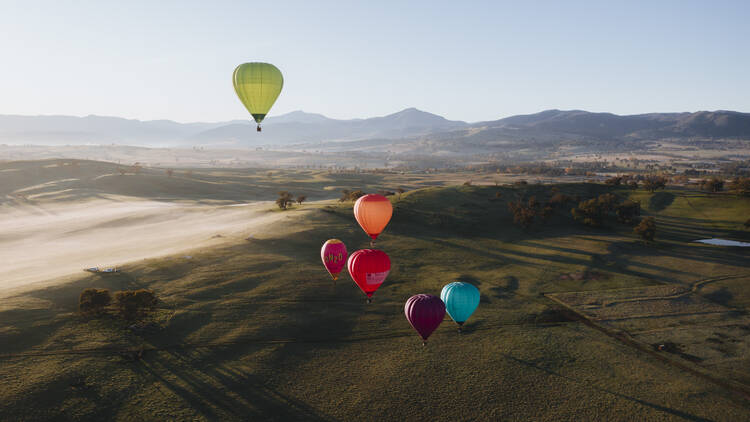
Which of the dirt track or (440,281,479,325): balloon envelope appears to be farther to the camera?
the dirt track

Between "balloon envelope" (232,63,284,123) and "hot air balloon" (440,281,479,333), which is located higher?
"balloon envelope" (232,63,284,123)

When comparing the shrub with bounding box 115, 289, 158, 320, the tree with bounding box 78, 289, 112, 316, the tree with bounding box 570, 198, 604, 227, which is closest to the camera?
the shrub with bounding box 115, 289, 158, 320

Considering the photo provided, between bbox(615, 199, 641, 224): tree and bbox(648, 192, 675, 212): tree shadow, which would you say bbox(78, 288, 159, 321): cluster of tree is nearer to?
bbox(615, 199, 641, 224): tree

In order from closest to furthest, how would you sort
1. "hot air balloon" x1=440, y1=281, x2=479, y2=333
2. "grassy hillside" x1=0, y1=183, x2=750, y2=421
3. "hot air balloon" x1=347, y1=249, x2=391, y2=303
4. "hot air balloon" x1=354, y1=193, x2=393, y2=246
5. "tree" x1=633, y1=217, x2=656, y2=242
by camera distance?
1. "grassy hillside" x1=0, y1=183, x2=750, y2=421
2. "hot air balloon" x1=440, y1=281, x2=479, y2=333
3. "hot air balloon" x1=347, y1=249, x2=391, y2=303
4. "hot air balloon" x1=354, y1=193, x2=393, y2=246
5. "tree" x1=633, y1=217, x2=656, y2=242

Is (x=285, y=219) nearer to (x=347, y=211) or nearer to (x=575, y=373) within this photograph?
(x=347, y=211)

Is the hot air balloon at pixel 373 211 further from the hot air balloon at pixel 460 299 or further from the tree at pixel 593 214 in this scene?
the tree at pixel 593 214

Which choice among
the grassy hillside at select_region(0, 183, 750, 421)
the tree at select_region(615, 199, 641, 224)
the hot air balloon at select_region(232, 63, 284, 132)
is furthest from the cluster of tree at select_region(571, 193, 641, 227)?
the hot air balloon at select_region(232, 63, 284, 132)

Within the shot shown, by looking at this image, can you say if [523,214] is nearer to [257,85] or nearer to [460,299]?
[460,299]

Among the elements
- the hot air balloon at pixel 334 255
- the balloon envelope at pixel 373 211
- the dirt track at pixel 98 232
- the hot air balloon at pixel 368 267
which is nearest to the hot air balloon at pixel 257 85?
the balloon envelope at pixel 373 211
